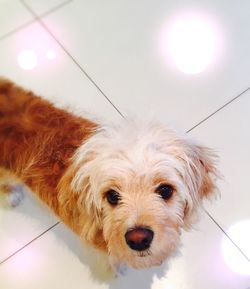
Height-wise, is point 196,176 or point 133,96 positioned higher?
point 133,96

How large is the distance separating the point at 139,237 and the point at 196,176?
0.83 feet

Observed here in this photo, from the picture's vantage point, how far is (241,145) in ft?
6.13

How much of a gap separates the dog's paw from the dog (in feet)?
1.17

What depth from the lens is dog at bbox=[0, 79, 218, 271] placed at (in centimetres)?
116

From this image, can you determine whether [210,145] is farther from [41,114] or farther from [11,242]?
[11,242]

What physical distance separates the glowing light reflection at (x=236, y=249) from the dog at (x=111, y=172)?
1.36 ft

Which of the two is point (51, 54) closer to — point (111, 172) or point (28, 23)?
point (28, 23)

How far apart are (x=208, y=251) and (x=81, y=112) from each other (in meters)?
0.78

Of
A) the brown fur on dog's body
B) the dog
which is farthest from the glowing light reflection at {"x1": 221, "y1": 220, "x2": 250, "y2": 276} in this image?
the brown fur on dog's body

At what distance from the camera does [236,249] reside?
5.63 ft

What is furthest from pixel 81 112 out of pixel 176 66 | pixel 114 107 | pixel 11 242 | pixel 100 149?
pixel 100 149

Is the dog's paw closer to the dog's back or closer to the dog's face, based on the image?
the dog's back

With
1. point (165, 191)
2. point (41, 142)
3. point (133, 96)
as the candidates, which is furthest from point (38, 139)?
point (133, 96)

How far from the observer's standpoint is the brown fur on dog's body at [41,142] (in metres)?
1.37
